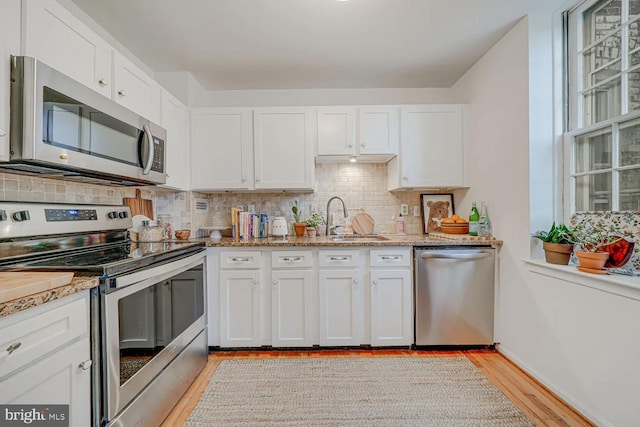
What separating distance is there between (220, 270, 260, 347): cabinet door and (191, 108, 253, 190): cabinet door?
0.83 metres

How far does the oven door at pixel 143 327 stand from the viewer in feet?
4.08

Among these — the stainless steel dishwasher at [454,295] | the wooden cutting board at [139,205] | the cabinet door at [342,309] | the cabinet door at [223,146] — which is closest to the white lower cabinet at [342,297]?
the cabinet door at [342,309]

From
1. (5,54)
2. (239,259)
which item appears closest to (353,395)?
(239,259)

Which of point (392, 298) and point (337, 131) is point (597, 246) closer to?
point (392, 298)

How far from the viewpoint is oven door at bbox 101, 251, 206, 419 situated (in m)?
1.24

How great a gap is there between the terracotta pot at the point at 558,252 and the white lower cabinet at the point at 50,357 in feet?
8.08

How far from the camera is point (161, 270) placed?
5.27 feet

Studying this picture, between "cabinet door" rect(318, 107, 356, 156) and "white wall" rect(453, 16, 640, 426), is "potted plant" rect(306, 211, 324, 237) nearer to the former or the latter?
"cabinet door" rect(318, 107, 356, 156)

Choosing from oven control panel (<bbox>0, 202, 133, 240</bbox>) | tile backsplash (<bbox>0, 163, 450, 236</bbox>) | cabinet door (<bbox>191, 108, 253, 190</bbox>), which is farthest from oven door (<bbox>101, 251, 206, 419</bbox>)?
tile backsplash (<bbox>0, 163, 450, 236</bbox>)

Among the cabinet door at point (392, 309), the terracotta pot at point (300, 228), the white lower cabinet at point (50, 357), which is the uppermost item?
the terracotta pot at point (300, 228)

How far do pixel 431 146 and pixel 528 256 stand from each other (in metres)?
1.24

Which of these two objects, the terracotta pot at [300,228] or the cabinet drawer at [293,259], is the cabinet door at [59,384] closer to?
the cabinet drawer at [293,259]

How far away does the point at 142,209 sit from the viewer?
245cm

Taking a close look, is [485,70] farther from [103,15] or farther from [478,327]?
[103,15]
